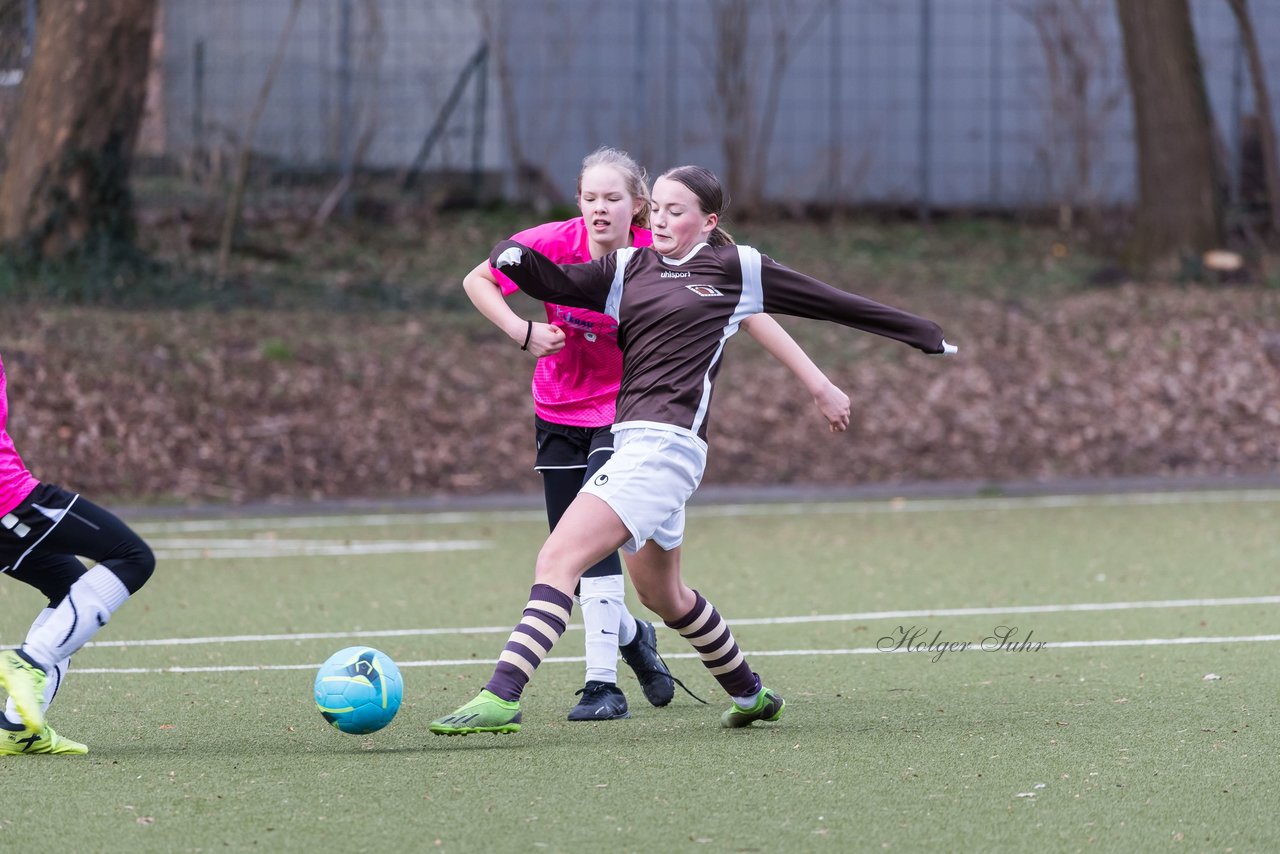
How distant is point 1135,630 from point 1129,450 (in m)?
7.75

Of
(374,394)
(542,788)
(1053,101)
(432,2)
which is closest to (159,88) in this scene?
(432,2)

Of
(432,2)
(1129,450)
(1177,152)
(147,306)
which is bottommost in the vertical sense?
(1129,450)

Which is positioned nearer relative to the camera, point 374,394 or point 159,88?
point 374,394

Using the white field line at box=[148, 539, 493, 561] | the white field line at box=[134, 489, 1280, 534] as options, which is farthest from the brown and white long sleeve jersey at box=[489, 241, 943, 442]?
the white field line at box=[134, 489, 1280, 534]

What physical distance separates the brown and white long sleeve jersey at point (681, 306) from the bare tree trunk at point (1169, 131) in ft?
45.1

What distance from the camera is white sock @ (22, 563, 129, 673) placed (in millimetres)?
5430

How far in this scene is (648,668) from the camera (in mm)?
6445

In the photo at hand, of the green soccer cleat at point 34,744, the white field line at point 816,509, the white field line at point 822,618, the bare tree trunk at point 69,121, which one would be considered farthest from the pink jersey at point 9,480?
the bare tree trunk at point 69,121

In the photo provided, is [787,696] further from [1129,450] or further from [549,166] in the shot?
[549,166]

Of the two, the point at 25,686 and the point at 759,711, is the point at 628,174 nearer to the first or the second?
the point at 759,711

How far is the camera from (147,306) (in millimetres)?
16531

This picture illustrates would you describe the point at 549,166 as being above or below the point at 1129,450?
above

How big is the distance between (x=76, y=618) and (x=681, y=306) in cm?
223

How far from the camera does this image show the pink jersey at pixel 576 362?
6.20 m
